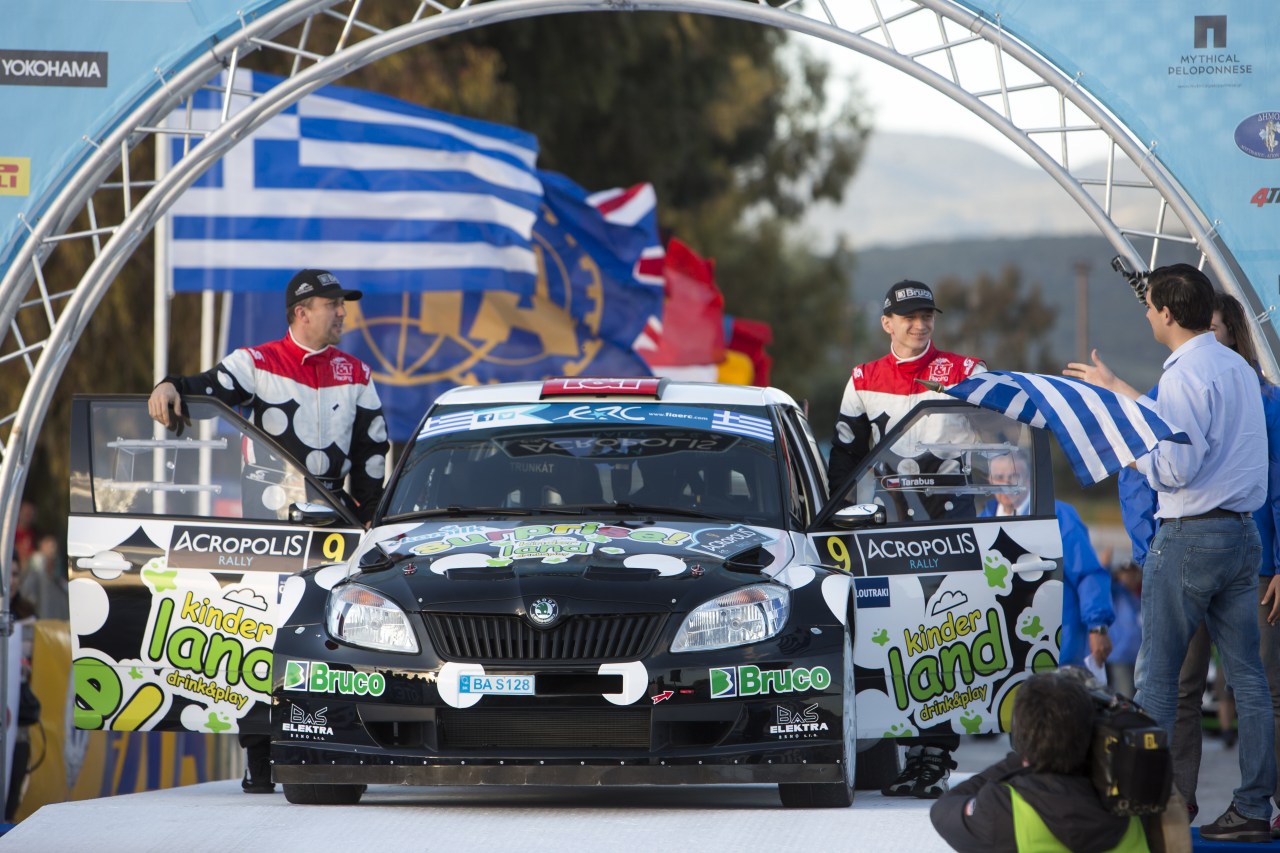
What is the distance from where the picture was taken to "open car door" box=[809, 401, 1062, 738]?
7547 millimetres

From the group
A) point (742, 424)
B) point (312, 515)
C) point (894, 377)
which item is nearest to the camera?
point (312, 515)

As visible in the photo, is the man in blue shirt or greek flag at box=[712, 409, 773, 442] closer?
the man in blue shirt

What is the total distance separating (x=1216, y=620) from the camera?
6.61m

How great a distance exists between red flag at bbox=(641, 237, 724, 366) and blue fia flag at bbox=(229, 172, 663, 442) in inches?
113

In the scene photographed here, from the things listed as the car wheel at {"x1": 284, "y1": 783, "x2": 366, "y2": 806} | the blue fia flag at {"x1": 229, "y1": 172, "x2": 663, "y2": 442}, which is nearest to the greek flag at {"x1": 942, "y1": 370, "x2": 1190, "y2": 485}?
the car wheel at {"x1": 284, "y1": 783, "x2": 366, "y2": 806}

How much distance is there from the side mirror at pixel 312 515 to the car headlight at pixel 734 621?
1.78 m

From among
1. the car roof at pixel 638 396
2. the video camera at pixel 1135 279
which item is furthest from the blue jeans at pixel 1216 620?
the car roof at pixel 638 396

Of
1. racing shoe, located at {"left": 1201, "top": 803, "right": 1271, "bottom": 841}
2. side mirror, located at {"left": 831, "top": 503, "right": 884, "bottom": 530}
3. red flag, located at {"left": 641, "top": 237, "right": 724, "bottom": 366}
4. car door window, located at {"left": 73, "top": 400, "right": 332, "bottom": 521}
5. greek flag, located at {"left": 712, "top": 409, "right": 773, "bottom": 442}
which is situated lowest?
racing shoe, located at {"left": 1201, "top": 803, "right": 1271, "bottom": 841}

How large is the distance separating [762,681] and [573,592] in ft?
2.47

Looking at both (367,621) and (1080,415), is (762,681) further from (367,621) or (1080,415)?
(1080,415)

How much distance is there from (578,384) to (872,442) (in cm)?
148

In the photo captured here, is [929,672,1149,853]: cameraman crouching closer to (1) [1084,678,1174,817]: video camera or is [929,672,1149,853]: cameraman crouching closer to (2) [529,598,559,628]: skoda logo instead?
(1) [1084,678,1174,817]: video camera

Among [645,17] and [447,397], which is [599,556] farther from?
[645,17]

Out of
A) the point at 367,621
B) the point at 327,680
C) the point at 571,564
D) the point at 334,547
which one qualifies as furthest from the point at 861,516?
the point at 334,547
